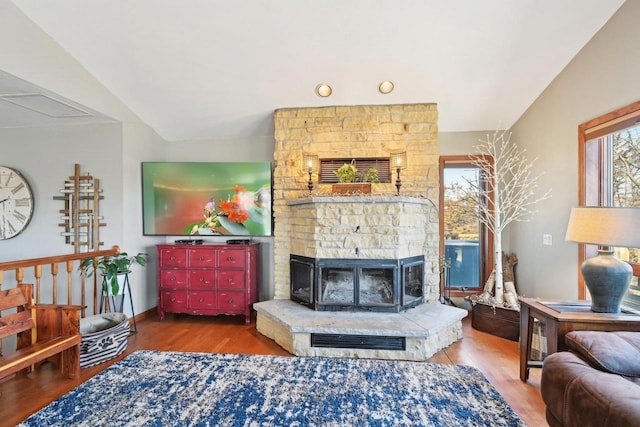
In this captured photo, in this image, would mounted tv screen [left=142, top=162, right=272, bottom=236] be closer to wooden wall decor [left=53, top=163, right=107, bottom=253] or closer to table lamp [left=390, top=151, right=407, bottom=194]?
wooden wall decor [left=53, top=163, right=107, bottom=253]

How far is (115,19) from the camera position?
2.66 metres

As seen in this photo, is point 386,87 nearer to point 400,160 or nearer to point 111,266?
point 400,160

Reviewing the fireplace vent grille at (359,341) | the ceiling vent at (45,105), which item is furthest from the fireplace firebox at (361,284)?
the ceiling vent at (45,105)

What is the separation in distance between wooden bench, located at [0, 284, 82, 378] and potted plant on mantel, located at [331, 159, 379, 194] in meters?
2.54

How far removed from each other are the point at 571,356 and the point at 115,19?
4.04m

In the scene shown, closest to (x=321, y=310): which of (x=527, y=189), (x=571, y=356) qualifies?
(x=571, y=356)

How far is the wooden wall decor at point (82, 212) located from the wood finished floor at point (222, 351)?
3.75 feet

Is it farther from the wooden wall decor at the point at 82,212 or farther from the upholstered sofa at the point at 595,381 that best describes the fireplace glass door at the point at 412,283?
the wooden wall decor at the point at 82,212

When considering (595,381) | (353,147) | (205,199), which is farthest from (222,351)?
(595,381)

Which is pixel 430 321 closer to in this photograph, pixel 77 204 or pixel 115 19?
pixel 115 19

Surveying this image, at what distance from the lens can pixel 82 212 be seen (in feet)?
12.0

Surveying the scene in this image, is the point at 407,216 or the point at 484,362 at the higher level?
the point at 407,216

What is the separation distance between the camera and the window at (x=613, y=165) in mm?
2408

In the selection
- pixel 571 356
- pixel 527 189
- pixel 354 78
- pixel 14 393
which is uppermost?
pixel 354 78
